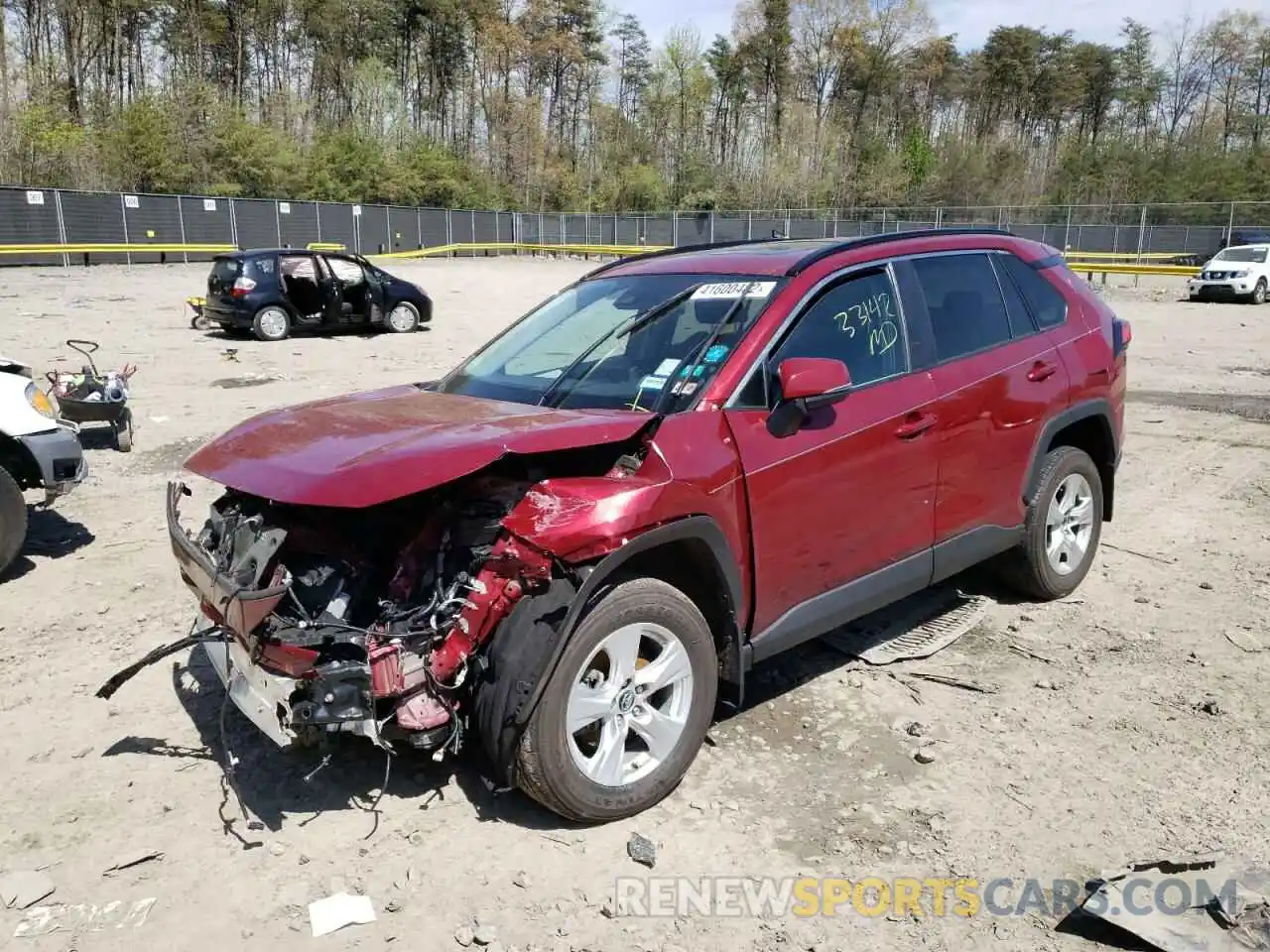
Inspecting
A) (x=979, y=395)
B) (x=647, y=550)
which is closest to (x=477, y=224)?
(x=979, y=395)

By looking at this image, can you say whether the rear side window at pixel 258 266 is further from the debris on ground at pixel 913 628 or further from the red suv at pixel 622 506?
the debris on ground at pixel 913 628

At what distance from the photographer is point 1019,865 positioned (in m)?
3.05

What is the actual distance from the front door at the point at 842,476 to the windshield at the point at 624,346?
0.23m

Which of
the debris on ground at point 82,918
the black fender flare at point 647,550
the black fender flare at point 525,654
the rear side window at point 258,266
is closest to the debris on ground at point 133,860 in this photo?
the debris on ground at point 82,918

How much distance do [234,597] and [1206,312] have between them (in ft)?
81.5

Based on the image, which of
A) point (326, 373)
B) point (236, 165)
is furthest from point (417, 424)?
point (236, 165)

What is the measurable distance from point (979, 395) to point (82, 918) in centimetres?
385

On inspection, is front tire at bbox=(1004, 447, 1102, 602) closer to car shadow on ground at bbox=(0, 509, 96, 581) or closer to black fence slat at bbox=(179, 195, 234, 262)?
car shadow on ground at bbox=(0, 509, 96, 581)

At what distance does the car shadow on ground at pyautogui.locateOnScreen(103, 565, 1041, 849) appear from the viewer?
129 inches

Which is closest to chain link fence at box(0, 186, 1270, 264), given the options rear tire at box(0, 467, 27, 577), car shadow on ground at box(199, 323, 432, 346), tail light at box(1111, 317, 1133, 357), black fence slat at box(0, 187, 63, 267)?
black fence slat at box(0, 187, 63, 267)

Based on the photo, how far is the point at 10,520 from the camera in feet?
17.4

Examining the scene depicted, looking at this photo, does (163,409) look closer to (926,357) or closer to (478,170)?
(926,357)

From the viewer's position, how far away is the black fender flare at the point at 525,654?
2.88 metres

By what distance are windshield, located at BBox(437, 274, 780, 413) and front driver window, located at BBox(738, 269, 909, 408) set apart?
192mm
